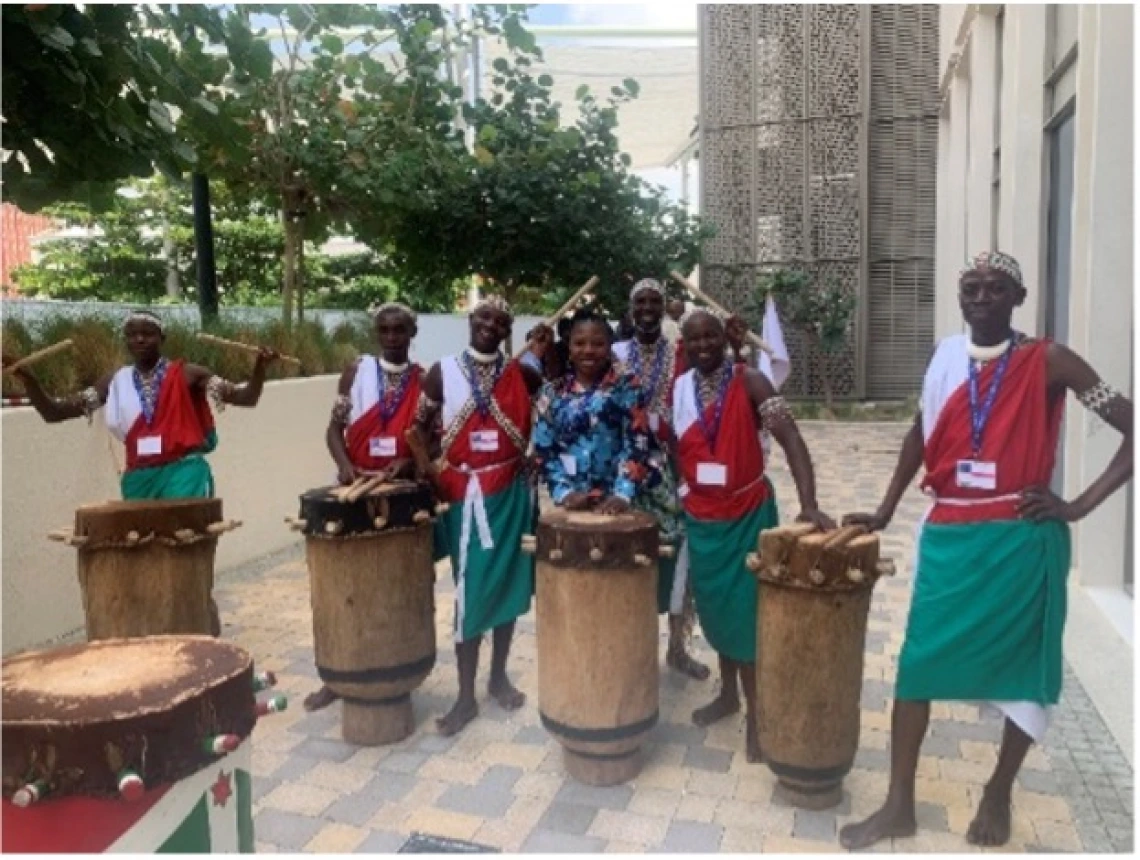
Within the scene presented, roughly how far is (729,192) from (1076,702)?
561 inches

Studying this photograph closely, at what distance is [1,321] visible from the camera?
623cm

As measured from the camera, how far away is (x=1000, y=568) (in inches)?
124

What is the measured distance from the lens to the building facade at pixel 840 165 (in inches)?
659

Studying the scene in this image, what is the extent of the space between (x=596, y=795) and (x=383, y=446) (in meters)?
2.02

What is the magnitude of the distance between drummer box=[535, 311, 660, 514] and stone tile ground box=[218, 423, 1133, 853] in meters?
1.10

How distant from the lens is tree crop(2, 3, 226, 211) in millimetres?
2793

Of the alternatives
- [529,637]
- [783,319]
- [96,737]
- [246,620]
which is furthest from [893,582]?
[783,319]

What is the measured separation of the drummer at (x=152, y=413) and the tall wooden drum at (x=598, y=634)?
223 centimetres

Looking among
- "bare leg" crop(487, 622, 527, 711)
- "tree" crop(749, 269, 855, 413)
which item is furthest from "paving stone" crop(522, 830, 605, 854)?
"tree" crop(749, 269, 855, 413)

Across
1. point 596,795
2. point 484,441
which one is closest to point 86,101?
point 484,441

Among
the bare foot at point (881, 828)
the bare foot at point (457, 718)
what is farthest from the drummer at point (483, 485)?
the bare foot at point (881, 828)

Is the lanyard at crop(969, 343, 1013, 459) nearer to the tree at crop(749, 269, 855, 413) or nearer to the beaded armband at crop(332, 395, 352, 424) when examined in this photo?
the beaded armband at crop(332, 395, 352, 424)

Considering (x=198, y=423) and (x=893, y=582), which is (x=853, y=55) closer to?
(x=893, y=582)

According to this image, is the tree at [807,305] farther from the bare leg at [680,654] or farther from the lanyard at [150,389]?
the lanyard at [150,389]
